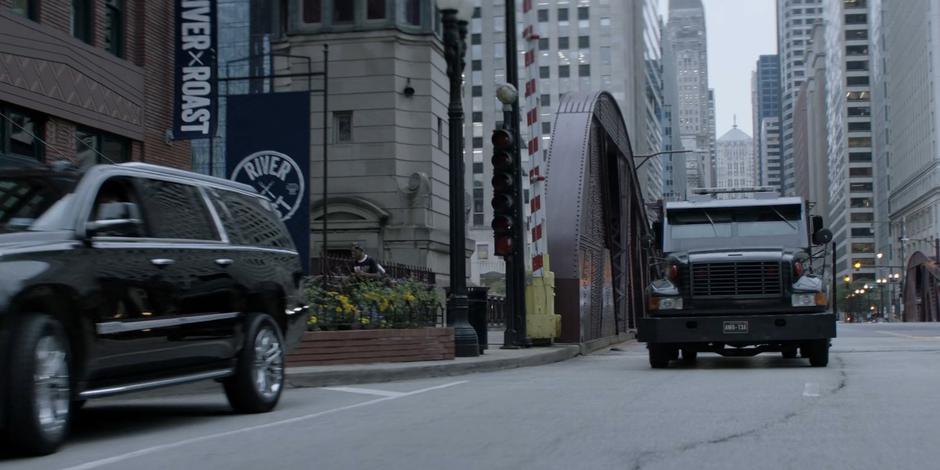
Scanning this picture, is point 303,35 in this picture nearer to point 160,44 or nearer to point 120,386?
point 160,44

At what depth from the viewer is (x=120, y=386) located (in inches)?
336

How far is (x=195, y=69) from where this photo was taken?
23.2m

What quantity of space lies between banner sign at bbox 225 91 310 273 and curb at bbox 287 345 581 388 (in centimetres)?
295

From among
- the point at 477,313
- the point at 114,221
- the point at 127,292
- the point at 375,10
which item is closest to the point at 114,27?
the point at 477,313

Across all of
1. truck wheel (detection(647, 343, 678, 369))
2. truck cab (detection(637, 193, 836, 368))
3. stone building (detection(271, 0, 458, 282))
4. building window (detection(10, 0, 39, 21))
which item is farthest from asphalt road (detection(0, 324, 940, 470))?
stone building (detection(271, 0, 458, 282))

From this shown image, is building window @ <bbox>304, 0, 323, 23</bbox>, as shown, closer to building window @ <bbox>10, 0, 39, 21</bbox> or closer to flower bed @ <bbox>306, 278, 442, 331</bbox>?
building window @ <bbox>10, 0, 39, 21</bbox>

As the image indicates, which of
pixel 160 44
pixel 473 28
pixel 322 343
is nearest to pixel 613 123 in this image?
pixel 160 44

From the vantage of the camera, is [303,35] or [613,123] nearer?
[613,123]

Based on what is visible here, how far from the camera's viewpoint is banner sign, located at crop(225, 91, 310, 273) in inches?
680

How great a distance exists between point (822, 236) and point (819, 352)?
1679mm

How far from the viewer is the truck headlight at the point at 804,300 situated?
54.0 ft

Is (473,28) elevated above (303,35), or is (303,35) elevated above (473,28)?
(473,28)

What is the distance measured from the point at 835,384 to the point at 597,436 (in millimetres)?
5616

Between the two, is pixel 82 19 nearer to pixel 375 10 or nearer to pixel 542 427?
pixel 375 10
